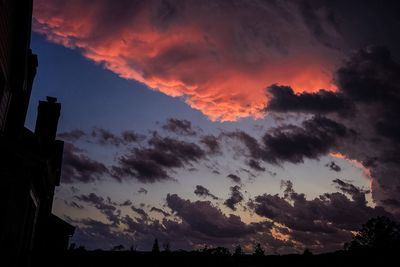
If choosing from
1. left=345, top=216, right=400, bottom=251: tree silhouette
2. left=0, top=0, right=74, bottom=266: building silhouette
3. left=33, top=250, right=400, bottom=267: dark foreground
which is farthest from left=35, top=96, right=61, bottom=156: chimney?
left=345, top=216, right=400, bottom=251: tree silhouette

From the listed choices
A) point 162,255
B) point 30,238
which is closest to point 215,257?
point 162,255

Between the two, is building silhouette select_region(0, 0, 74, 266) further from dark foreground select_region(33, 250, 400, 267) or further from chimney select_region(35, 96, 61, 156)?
dark foreground select_region(33, 250, 400, 267)

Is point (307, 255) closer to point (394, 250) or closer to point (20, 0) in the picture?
point (394, 250)

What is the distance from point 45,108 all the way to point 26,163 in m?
11.1

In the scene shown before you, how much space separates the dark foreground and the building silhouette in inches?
76.2

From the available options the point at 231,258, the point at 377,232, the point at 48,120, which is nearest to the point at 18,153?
the point at 231,258

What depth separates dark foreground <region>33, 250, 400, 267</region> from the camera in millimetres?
9445

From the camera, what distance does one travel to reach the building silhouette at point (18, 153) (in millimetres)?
8266

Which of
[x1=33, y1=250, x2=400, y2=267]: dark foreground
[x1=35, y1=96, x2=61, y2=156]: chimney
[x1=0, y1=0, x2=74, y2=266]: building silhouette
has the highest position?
[x1=35, y1=96, x2=61, y2=156]: chimney

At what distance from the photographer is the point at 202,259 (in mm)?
15039

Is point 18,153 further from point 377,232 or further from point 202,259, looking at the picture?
point 377,232

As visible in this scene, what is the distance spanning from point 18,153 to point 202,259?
8962mm

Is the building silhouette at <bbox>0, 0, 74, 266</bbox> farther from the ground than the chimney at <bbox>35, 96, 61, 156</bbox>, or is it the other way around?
the chimney at <bbox>35, 96, 61, 156</bbox>

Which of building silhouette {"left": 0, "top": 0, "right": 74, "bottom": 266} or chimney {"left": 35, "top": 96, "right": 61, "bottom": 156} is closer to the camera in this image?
building silhouette {"left": 0, "top": 0, "right": 74, "bottom": 266}
